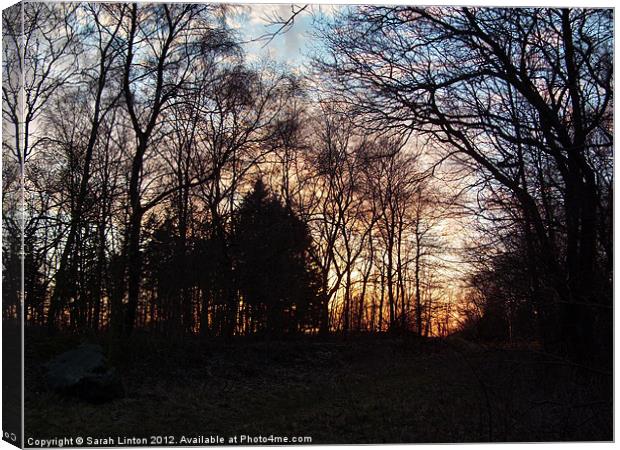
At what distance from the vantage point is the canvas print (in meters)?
6.76

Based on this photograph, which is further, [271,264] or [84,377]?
[271,264]

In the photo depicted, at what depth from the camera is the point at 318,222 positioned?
8.19m

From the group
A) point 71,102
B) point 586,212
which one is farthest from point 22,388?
point 586,212

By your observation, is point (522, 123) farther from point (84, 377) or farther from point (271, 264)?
point (84, 377)

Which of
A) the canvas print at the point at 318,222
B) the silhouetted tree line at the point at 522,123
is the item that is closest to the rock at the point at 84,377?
the canvas print at the point at 318,222

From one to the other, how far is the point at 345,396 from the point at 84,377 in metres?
2.82

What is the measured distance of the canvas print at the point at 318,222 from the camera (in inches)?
266

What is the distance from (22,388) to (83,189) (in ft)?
7.61

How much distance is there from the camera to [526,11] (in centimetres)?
721

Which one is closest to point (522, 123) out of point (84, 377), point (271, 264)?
point (271, 264)

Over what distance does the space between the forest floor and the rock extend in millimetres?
106

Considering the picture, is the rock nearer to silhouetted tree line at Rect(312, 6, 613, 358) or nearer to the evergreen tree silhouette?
the evergreen tree silhouette

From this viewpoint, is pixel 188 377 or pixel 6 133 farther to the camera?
pixel 188 377

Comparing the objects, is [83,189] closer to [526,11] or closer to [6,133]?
[6,133]
